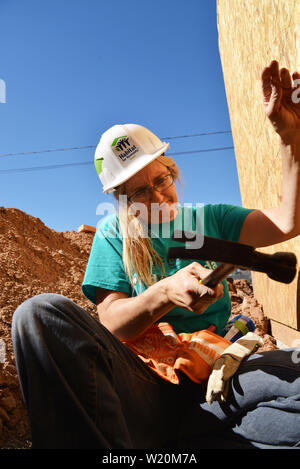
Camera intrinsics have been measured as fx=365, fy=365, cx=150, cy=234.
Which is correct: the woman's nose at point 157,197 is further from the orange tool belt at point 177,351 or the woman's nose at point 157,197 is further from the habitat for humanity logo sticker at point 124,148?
the orange tool belt at point 177,351

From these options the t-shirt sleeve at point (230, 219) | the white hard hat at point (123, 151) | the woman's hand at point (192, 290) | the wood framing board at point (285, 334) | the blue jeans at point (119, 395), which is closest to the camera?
the blue jeans at point (119, 395)

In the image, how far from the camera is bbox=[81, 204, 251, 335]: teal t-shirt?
2023 mm

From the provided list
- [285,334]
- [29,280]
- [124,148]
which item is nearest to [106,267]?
[124,148]

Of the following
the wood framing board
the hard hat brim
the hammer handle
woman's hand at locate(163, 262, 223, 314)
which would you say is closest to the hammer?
the hammer handle

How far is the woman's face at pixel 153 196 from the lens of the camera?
214cm

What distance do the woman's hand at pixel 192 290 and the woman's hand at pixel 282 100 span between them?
0.78 metres

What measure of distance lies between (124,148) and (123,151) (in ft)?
0.07

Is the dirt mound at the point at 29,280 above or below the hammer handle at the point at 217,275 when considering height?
below

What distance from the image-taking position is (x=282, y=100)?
171 cm

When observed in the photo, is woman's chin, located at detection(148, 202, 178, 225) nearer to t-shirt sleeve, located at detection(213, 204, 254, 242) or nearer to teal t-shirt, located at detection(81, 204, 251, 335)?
teal t-shirt, located at detection(81, 204, 251, 335)

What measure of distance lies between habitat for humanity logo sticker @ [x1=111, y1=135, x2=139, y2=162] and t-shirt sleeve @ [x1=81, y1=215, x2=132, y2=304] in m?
0.46

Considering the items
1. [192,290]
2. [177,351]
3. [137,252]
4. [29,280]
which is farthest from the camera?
[29,280]

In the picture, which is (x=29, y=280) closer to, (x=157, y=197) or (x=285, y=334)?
(x=285, y=334)

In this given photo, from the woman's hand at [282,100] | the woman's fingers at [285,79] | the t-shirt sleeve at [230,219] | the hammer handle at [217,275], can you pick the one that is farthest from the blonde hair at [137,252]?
the woman's fingers at [285,79]
